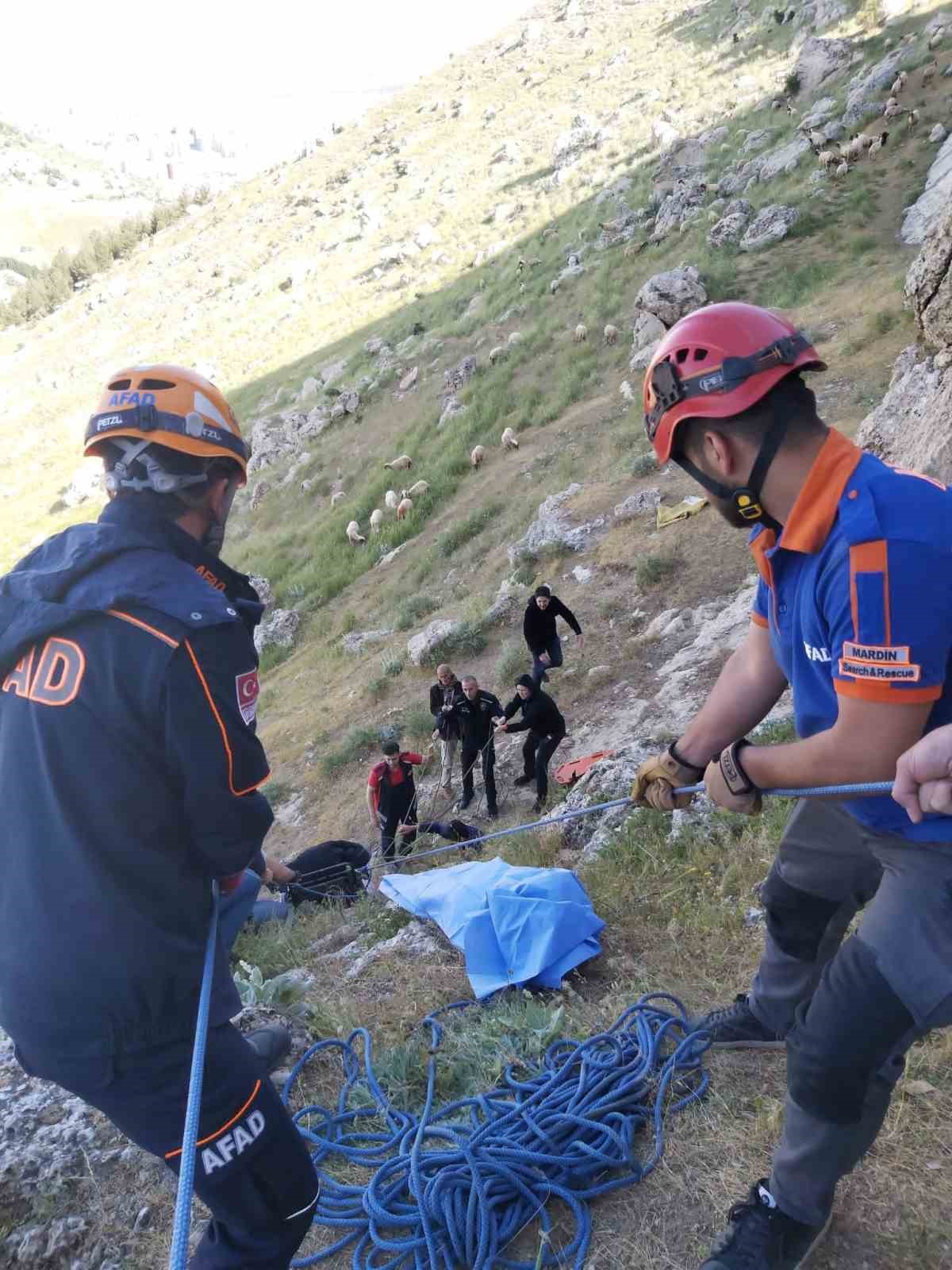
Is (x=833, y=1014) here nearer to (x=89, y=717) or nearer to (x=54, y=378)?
(x=89, y=717)

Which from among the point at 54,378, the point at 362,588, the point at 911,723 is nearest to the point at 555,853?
the point at 911,723

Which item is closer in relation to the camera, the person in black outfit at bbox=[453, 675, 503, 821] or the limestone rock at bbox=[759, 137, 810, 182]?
the person in black outfit at bbox=[453, 675, 503, 821]

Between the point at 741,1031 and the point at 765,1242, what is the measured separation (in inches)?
33.7

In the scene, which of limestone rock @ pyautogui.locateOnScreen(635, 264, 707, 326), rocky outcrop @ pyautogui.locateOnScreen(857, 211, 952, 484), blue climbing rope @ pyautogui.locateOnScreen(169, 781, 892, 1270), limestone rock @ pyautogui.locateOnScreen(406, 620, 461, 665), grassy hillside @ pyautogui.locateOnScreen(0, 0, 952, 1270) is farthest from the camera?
limestone rock @ pyautogui.locateOnScreen(635, 264, 707, 326)

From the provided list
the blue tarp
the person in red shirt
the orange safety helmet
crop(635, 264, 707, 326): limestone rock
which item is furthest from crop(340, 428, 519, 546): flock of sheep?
the orange safety helmet

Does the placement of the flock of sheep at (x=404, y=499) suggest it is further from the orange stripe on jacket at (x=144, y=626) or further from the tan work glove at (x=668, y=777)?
the orange stripe on jacket at (x=144, y=626)

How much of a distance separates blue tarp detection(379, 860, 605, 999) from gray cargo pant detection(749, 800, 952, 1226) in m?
1.81

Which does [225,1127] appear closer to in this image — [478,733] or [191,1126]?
[191,1126]

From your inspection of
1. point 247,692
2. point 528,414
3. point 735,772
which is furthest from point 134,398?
point 528,414

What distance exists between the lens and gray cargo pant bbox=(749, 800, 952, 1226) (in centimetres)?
190

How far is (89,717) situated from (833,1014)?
1.84m

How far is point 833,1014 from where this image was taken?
2.00 meters

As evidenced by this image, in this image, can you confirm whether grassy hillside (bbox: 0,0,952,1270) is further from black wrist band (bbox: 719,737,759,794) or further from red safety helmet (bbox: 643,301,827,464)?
red safety helmet (bbox: 643,301,827,464)

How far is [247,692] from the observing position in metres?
2.02
